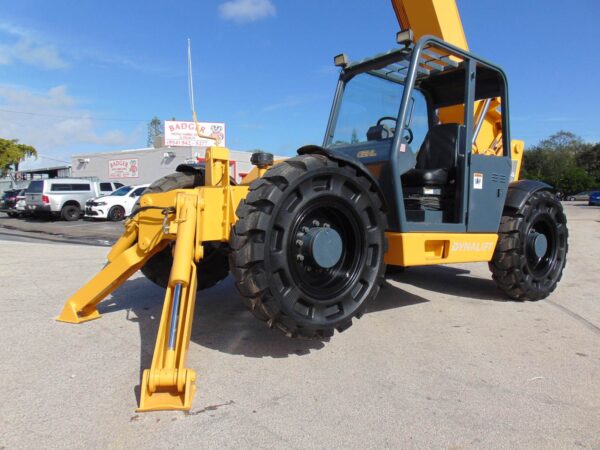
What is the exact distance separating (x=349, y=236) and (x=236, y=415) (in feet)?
5.39

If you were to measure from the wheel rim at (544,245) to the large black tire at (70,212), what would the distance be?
64.0 ft

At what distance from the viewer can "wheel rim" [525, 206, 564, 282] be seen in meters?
5.17

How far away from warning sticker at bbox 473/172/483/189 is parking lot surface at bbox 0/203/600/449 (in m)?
1.30

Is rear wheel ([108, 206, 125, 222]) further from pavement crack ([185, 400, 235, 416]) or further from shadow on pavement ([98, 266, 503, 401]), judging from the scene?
pavement crack ([185, 400, 235, 416])

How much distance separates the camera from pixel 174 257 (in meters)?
3.02

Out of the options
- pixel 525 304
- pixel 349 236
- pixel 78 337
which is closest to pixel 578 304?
pixel 525 304

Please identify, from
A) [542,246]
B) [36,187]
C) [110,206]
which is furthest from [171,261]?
[36,187]

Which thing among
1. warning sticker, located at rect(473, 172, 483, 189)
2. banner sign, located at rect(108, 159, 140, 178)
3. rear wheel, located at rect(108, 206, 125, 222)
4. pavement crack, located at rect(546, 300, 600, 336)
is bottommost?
pavement crack, located at rect(546, 300, 600, 336)

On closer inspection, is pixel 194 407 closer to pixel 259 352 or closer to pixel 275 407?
pixel 275 407

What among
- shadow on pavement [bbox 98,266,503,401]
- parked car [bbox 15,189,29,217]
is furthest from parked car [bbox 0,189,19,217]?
shadow on pavement [bbox 98,266,503,401]

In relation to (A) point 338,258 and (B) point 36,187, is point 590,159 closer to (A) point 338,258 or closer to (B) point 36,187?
(B) point 36,187

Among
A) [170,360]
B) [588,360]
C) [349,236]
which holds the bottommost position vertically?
[588,360]

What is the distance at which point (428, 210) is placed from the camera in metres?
4.65

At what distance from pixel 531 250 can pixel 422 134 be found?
70.2 inches
